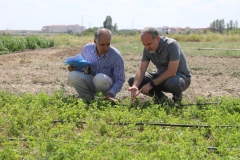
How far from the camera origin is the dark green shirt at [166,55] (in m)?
6.44

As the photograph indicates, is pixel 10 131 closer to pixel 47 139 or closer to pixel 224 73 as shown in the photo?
pixel 47 139

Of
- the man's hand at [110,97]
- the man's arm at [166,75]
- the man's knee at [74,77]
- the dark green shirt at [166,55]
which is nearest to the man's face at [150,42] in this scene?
the dark green shirt at [166,55]

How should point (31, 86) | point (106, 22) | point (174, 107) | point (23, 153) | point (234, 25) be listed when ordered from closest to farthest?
point (23, 153)
point (174, 107)
point (31, 86)
point (106, 22)
point (234, 25)

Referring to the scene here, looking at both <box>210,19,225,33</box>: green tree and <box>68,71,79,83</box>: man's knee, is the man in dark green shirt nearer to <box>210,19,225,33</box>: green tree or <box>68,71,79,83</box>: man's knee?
<box>68,71,79,83</box>: man's knee

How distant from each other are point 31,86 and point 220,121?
5633 millimetres

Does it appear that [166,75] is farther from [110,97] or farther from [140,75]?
[110,97]

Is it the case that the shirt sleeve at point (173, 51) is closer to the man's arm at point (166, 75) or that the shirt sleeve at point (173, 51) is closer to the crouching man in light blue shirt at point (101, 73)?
the man's arm at point (166, 75)

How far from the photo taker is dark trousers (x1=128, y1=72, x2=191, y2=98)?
6527mm

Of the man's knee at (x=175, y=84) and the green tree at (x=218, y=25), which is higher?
the green tree at (x=218, y=25)

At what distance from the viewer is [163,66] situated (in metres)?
6.87

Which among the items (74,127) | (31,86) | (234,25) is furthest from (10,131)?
(234,25)

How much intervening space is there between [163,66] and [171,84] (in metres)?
0.48

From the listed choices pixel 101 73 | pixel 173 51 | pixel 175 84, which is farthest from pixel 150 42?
pixel 101 73

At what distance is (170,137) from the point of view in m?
4.96
